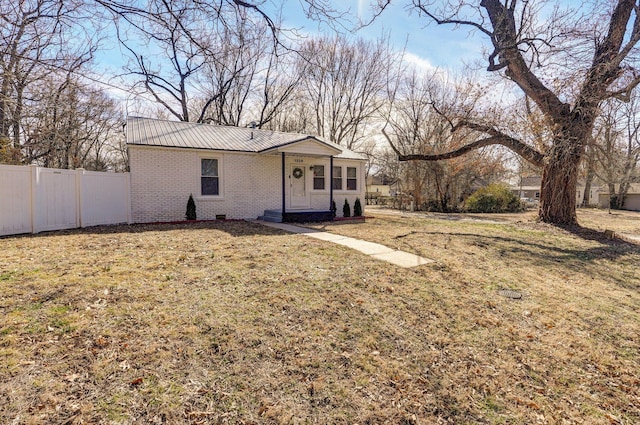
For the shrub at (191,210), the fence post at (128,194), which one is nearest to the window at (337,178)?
the shrub at (191,210)

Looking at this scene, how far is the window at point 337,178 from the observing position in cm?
1484

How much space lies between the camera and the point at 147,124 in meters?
12.5

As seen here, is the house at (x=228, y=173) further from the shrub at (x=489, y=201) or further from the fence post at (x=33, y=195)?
the shrub at (x=489, y=201)

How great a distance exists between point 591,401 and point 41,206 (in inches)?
425

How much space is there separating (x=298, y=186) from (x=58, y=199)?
26.0 ft

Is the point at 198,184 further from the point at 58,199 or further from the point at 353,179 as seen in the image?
the point at 353,179

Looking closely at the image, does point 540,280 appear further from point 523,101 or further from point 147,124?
point 147,124

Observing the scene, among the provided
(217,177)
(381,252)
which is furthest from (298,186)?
(381,252)

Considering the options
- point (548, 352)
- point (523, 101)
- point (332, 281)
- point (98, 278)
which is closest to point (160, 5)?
point (98, 278)

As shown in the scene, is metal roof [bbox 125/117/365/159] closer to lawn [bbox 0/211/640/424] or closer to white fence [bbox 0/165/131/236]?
white fence [bbox 0/165/131/236]

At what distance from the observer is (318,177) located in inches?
562

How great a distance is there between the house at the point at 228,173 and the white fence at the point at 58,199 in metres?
0.61

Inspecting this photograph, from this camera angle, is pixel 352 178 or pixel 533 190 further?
pixel 533 190

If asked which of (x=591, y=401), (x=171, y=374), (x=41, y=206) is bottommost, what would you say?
(x=591, y=401)
